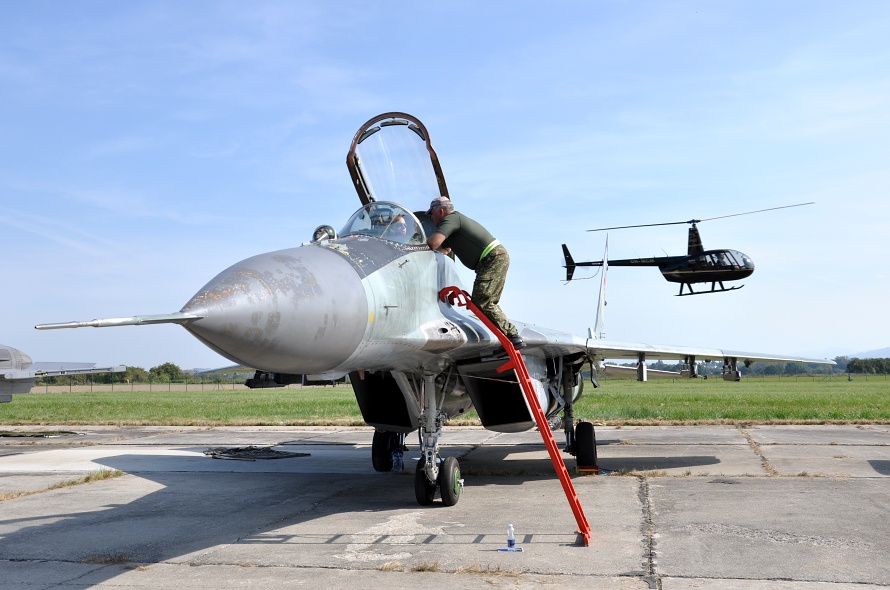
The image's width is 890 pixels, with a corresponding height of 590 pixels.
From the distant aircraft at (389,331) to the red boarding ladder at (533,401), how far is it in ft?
0.58

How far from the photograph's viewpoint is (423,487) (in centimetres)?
783

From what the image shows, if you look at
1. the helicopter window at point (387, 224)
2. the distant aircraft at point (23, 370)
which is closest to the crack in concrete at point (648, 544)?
the helicopter window at point (387, 224)

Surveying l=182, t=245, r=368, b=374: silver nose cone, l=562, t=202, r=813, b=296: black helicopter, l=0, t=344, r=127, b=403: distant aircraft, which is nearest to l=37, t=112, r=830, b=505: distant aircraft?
l=182, t=245, r=368, b=374: silver nose cone

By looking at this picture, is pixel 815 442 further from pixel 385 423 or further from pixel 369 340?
pixel 369 340

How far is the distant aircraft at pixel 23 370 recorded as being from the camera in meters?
18.0

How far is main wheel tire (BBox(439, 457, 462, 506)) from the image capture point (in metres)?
7.76

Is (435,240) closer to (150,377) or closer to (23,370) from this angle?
(23,370)

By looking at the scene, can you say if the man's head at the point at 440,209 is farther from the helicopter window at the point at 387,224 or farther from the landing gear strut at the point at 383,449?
the landing gear strut at the point at 383,449

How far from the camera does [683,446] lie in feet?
44.8

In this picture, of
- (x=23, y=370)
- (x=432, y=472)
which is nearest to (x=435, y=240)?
(x=432, y=472)

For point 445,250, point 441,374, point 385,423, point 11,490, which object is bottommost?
point 11,490

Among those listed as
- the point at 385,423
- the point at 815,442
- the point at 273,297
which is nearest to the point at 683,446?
the point at 815,442

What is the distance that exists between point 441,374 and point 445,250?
140 cm

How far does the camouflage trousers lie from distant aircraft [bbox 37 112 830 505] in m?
0.34
